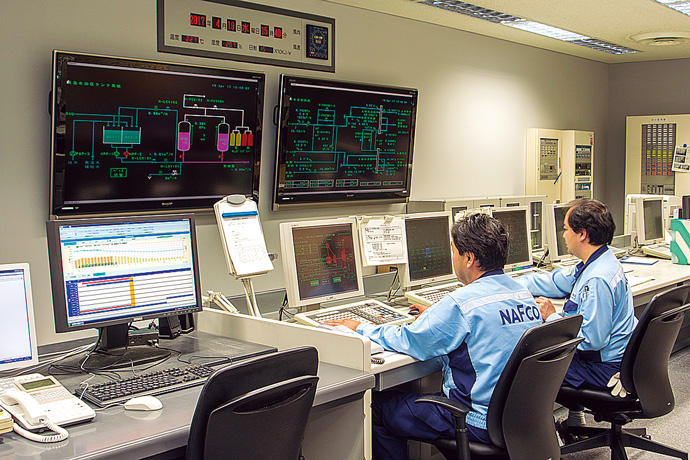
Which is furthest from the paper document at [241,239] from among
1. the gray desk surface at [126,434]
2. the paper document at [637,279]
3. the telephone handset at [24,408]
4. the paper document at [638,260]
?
the paper document at [638,260]

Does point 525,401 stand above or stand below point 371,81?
below

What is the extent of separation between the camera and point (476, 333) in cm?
211

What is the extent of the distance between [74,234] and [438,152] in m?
3.07

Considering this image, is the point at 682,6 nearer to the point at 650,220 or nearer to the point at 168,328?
the point at 650,220

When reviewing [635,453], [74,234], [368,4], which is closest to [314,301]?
[74,234]

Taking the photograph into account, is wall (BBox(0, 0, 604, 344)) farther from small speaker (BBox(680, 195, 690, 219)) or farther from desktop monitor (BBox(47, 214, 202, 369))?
small speaker (BBox(680, 195, 690, 219))

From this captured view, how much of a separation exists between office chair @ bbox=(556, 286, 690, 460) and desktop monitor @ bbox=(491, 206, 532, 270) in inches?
42.8

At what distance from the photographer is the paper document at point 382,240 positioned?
296 centimetres

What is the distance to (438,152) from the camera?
4645mm

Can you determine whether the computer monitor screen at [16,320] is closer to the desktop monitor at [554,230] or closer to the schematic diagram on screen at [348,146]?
the schematic diagram on screen at [348,146]

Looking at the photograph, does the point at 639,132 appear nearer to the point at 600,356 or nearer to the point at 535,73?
the point at 535,73

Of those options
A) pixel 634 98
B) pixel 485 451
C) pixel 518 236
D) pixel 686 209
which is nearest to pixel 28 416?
pixel 485 451

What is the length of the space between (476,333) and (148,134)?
1.80 meters

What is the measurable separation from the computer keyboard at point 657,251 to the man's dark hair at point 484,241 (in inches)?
120
